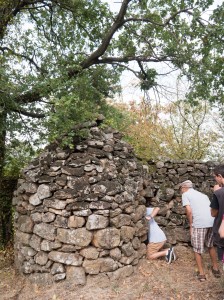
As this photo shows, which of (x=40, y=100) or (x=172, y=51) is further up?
(x=172, y=51)

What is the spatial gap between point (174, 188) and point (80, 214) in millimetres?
3021

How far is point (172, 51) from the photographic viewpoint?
272 inches

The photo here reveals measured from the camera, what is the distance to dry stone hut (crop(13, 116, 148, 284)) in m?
4.59

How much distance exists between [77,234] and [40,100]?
10.4 feet

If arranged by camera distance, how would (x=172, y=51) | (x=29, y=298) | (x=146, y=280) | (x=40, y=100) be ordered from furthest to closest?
1. (x=172, y=51)
2. (x=40, y=100)
3. (x=146, y=280)
4. (x=29, y=298)

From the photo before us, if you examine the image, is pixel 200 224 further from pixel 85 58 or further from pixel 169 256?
pixel 85 58

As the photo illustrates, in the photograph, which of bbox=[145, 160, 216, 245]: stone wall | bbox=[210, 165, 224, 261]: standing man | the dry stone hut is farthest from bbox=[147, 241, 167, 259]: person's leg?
bbox=[210, 165, 224, 261]: standing man

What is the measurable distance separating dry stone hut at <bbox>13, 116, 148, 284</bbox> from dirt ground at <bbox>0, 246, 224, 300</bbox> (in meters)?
0.15

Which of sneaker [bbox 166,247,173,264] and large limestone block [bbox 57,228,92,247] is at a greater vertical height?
large limestone block [bbox 57,228,92,247]

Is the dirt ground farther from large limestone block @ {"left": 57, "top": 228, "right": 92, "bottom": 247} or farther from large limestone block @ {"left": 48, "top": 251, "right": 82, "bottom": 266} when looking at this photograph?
large limestone block @ {"left": 57, "top": 228, "right": 92, "bottom": 247}

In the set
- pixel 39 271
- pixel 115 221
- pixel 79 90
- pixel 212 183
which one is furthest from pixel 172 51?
pixel 39 271

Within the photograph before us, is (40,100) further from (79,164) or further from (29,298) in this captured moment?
(29,298)

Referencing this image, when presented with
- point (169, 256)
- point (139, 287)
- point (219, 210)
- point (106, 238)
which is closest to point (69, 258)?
point (106, 238)

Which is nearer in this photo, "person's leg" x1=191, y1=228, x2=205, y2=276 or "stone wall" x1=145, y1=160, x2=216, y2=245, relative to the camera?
"person's leg" x1=191, y1=228, x2=205, y2=276
